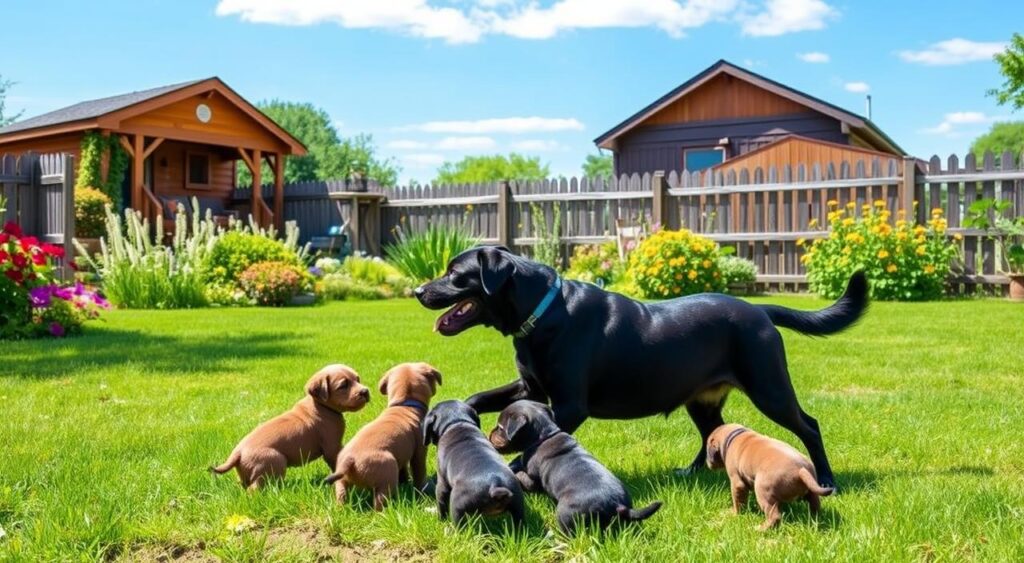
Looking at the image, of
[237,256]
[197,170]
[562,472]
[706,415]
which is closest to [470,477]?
[562,472]

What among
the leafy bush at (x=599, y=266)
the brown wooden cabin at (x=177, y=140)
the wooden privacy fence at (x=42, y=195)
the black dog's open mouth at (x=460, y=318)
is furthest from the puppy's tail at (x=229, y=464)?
the brown wooden cabin at (x=177, y=140)

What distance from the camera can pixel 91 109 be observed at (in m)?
25.0

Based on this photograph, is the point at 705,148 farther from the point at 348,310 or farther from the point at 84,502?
the point at 84,502

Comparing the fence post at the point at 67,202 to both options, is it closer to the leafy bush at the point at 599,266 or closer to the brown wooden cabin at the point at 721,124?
the leafy bush at the point at 599,266

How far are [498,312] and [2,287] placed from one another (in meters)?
6.74

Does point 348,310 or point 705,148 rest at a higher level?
point 705,148

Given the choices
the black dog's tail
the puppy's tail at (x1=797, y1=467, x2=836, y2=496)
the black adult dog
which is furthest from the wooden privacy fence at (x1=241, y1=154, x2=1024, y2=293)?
the puppy's tail at (x1=797, y1=467, x2=836, y2=496)

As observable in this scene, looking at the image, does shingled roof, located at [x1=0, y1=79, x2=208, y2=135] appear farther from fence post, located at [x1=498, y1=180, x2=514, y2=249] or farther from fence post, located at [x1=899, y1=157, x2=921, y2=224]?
fence post, located at [x1=899, y1=157, x2=921, y2=224]

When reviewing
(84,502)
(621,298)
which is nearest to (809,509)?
(621,298)

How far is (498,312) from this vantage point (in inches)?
142

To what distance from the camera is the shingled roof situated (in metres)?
23.1

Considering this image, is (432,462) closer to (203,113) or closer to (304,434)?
(304,434)

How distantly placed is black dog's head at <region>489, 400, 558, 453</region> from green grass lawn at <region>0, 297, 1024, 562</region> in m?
0.24

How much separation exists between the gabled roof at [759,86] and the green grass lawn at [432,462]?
15702 millimetres
